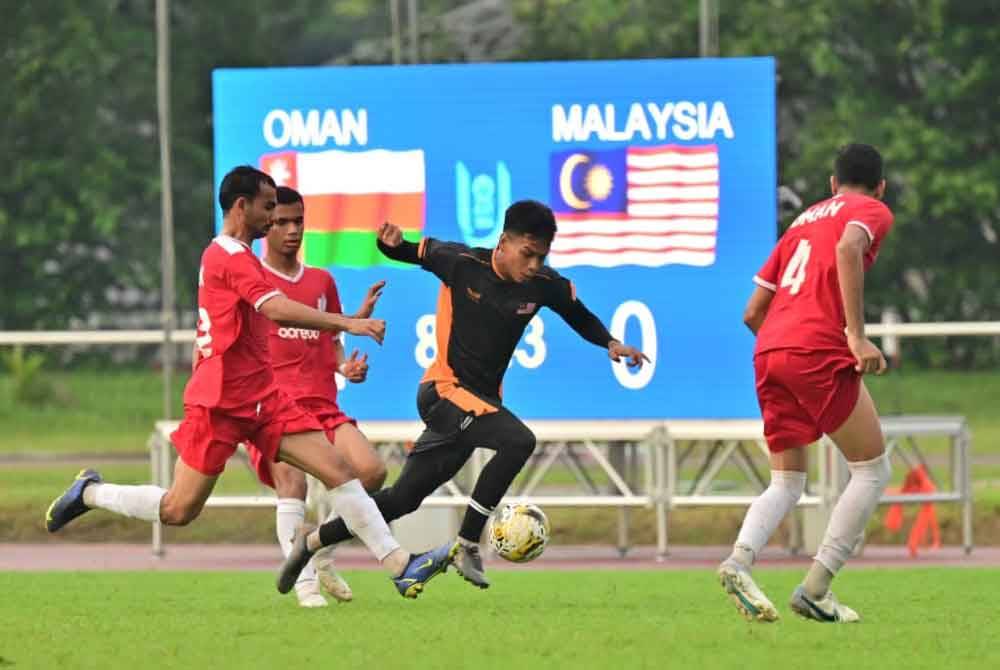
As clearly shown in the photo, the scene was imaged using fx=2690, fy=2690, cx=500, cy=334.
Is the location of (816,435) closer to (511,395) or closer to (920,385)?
(511,395)

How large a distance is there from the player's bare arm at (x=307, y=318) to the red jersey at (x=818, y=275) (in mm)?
1812

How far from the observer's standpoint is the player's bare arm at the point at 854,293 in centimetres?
1152

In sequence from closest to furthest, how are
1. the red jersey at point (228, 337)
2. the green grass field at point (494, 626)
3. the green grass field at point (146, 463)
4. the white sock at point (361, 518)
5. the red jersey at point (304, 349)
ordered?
the green grass field at point (494, 626), the red jersey at point (228, 337), the white sock at point (361, 518), the red jersey at point (304, 349), the green grass field at point (146, 463)

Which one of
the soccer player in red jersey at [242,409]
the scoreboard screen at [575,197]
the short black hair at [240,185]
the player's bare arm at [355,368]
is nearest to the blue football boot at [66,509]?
the soccer player in red jersey at [242,409]

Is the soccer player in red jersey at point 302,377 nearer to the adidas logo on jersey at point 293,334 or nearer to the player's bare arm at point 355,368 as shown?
the adidas logo on jersey at point 293,334

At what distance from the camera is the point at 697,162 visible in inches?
733

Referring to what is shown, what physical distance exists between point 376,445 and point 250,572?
104 inches

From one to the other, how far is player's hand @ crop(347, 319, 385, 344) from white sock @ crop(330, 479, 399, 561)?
1314mm

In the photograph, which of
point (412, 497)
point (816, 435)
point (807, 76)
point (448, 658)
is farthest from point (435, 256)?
point (807, 76)

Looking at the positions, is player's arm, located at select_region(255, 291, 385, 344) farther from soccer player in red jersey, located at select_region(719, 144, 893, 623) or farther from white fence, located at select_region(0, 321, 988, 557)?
white fence, located at select_region(0, 321, 988, 557)

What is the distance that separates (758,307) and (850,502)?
0.98m

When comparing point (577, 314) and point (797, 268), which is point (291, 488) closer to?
point (577, 314)

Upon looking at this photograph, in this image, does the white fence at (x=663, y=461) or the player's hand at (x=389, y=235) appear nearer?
the player's hand at (x=389, y=235)

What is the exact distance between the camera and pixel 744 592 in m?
11.7
